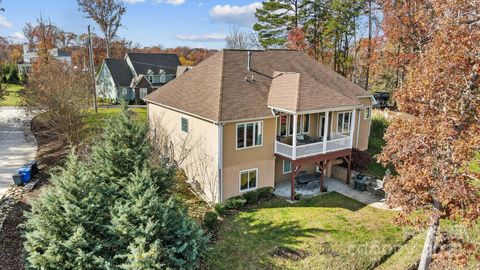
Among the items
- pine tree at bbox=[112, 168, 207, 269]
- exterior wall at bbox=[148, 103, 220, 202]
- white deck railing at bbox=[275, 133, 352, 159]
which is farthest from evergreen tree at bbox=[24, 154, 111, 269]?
white deck railing at bbox=[275, 133, 352, 159]

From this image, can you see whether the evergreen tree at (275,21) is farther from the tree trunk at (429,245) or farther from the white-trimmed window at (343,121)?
the tree trunk at (429,245)

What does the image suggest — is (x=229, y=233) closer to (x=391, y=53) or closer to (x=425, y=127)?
(x=425, y=127)

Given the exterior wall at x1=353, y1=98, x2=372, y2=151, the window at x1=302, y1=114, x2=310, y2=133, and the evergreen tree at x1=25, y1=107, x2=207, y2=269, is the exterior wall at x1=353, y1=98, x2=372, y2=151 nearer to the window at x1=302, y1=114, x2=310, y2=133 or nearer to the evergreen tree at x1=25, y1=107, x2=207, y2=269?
the window at x1=302, y1=114, x2=310, y2=133

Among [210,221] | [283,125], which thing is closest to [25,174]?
[210,221]

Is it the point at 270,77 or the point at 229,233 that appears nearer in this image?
the point at 229,233

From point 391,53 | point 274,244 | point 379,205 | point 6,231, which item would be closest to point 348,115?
point 379,205

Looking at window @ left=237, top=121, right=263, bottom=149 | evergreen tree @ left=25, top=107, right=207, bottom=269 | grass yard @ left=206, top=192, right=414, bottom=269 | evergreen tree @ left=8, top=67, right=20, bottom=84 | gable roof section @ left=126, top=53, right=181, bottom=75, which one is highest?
gable roof section @ left=126, top=53, right=181, bottom=75

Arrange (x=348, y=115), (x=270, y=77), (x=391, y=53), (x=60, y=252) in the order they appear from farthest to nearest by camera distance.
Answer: (x=391, y=53) → (x=348, y=115) → (x=270, y=77) → (x=60, y=252)
